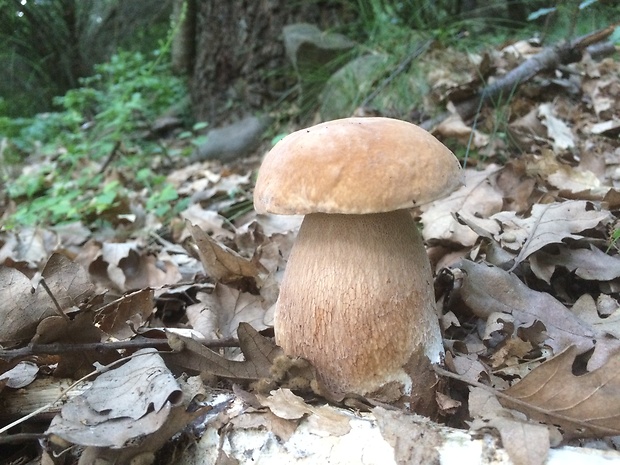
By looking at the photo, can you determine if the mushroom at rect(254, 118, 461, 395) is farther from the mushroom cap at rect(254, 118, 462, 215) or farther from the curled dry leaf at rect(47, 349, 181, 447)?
the curled dry leaf at rect(47, 349, 181, 447)

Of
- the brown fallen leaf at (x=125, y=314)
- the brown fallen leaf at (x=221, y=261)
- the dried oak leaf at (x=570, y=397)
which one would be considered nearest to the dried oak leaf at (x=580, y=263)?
the dried oak leaf at (x=570, y=397)

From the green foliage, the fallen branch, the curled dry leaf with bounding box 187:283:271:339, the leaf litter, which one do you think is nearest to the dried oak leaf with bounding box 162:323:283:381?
the leaf litter

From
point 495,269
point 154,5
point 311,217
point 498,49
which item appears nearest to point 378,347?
point 311,217

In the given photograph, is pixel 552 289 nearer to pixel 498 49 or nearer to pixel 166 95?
pixel 498 49

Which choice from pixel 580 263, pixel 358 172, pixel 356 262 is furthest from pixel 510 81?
pixel 358 172

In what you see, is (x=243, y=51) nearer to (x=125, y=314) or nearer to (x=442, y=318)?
(x=125, y=314)

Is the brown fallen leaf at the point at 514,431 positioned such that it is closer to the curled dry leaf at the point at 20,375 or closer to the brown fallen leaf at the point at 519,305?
the brown fallen leaf at the point at 519,305
